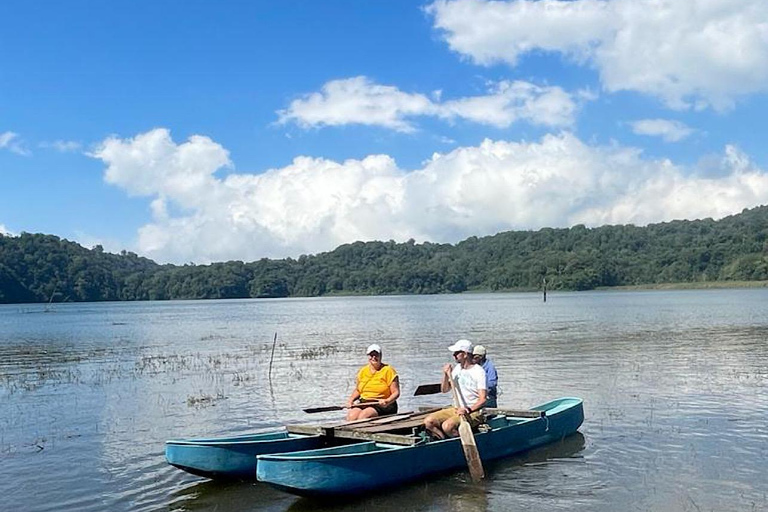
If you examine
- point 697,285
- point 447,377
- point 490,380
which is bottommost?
point 490,380

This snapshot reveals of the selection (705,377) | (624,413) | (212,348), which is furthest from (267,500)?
(212,348)

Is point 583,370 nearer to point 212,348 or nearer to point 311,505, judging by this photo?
point 311,505

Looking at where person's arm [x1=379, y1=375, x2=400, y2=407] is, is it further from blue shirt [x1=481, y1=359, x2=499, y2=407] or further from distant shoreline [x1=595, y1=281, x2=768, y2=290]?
distant shoreline [x1=595, y1=281, x2=768, y2=290]

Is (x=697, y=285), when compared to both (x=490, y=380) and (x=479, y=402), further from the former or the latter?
(x=479, y=402)

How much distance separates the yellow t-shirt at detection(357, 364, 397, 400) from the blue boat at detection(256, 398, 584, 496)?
74.9 inches

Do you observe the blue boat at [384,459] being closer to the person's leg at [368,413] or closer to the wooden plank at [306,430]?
the wooden plank at [306,430]

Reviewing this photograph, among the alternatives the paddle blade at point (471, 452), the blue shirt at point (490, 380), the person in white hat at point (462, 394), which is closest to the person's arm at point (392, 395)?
the person in white hat at point (462, 394)

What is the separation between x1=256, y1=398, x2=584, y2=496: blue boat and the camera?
10.6 m

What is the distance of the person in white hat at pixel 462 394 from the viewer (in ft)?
42.3

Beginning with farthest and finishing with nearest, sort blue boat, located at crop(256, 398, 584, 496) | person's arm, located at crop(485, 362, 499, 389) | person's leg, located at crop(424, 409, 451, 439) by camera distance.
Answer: person's arm, located at crop(485, 362, 499, 389), person's leg, located at crop(424, 409, 451, 439), blue boat, located at crop(256, 398, 584, 496)

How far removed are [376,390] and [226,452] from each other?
3.32 m

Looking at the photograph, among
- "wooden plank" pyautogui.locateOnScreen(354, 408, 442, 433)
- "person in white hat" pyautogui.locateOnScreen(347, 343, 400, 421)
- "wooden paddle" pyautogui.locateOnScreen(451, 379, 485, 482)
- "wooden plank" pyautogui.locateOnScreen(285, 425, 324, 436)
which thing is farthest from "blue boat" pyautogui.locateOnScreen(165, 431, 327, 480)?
"wooden paddle" pyautogui.locateOnScreen(451, 379, 485, 482)

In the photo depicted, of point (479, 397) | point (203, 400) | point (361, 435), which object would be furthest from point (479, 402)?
point (203, 400)

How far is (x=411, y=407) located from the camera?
1984 centimetres
